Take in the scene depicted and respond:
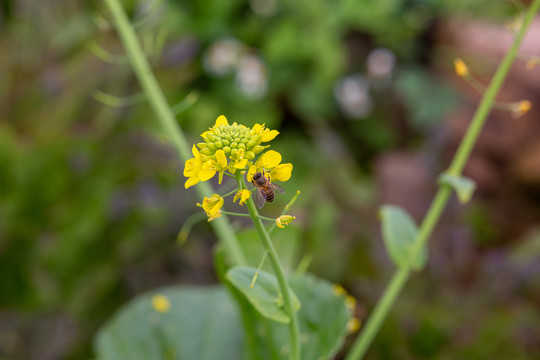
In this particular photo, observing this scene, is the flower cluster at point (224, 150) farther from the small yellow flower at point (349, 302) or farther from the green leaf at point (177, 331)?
the green leaf at point (177, 331)

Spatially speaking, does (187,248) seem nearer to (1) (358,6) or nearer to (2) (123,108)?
(2) (123,108)

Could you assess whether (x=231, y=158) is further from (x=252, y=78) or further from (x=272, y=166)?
(x=252, y=78)

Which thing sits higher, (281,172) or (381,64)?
(381,64)

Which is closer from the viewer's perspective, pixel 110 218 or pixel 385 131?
pixel 110 218

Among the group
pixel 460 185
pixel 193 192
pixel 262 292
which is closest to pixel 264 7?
pixel 193 192

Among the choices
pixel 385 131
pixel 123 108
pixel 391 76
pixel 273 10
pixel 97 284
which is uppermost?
pixel 273 10

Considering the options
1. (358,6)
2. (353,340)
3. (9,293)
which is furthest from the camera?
(358,6)

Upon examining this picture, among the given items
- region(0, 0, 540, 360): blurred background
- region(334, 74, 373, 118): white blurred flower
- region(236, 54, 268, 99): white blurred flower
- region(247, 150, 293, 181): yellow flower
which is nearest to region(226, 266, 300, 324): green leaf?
region(247, 150, 293, 181): yellow flower

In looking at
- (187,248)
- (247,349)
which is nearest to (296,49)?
(187,248)
